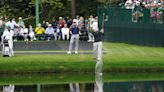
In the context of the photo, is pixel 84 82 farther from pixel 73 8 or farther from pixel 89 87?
pixel 73 8

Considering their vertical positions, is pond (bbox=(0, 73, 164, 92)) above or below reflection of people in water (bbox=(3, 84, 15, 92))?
below

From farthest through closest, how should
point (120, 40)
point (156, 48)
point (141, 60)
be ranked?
point (120, 40), point (156, 48), point (141, 60)

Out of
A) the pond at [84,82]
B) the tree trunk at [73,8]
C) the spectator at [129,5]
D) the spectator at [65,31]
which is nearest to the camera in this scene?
the pond at [84,82]

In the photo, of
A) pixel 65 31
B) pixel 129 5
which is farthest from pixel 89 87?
pixel 129 5

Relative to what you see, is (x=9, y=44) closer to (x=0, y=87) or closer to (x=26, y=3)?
(x=0, y=87)

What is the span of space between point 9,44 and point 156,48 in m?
10.4

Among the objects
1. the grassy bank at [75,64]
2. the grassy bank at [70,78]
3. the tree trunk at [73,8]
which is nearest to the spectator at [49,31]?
the grassy bank at [75,64]

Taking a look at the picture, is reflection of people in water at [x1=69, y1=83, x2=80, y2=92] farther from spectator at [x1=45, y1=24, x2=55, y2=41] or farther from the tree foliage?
the tree foliage

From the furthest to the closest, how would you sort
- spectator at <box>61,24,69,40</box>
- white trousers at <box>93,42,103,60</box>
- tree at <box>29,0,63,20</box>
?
1. tree at <box>29,0,63,20</box>
2. spectator at <box>61,24,69,40</box>
3. white trousers at <box>93,42,103,60</box>

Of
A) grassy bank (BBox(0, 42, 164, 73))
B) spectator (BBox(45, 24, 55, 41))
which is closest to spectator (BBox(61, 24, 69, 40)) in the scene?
spectator (BBox(45, 24, 55, 41))

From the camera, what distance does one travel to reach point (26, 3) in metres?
64.4

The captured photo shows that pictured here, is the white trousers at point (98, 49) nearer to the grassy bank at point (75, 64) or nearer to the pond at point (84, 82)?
the grassy bank at point (75, 64)

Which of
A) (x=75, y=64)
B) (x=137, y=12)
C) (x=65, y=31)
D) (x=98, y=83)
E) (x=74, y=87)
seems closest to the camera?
(x=74, y=87)

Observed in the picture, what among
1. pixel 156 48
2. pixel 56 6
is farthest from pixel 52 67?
pixel 56 6
